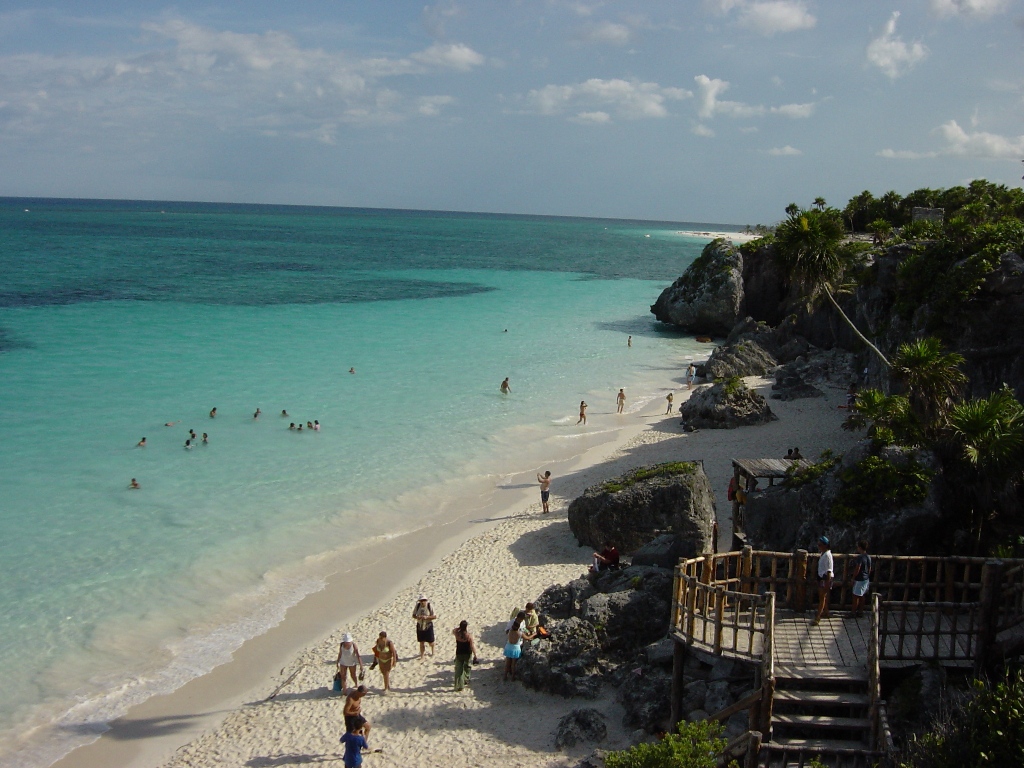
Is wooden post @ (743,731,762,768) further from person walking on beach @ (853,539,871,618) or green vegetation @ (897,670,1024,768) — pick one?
person walking on beach @ (853,539,871,618)

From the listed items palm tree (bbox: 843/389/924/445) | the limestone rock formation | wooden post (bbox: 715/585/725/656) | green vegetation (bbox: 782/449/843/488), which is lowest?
the limestone rock formation

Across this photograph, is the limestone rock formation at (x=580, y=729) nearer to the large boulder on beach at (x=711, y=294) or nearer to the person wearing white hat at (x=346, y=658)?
the person wearing white hat at (x=346, y=658)

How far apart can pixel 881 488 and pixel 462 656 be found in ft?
25.6

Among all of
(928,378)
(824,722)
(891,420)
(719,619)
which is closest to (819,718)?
(824,722)

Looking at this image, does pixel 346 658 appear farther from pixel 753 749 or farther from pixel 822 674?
pixel 822 674

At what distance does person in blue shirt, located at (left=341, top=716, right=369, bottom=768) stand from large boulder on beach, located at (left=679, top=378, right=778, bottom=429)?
20468 millimetres

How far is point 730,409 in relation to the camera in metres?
28.9

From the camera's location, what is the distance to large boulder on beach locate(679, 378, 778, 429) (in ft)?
94.5

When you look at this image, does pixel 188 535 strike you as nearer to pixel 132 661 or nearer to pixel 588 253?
pixel 132 661

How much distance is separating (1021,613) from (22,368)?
39372 millimetres

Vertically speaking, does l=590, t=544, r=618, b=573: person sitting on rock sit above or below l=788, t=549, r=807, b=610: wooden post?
below

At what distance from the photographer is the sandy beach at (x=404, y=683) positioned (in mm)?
12281

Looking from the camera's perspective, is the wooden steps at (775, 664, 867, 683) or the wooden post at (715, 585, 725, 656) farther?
the wooden post at (715, 585, 725, 656)

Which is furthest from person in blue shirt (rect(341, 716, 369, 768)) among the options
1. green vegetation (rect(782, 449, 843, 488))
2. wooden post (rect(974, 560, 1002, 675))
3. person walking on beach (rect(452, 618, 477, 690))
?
green vegetation (rect(782, 449, 843, 488))
